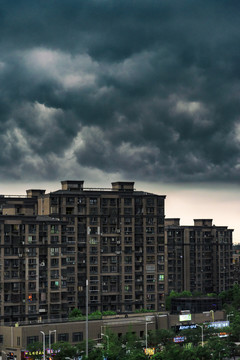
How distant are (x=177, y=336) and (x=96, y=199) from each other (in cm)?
4291

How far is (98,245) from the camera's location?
166 meters

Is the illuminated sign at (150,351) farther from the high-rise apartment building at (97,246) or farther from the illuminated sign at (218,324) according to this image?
the high-rise apartment building at (97,246)

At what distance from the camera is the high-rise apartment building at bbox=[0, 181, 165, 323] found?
145250 millimetres

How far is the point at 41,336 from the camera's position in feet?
400

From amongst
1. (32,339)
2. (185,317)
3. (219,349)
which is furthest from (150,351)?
(185,317)

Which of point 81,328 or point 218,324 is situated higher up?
point 81,328

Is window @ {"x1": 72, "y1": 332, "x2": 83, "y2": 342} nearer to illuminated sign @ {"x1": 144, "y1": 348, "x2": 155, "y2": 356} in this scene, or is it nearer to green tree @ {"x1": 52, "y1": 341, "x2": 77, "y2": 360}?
green tree @ {"x1": 52, "y1": 341, "x2": 77, "y2": 360}

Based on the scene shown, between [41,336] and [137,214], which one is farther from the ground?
[137,214]

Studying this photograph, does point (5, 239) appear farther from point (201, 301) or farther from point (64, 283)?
point (201, 301)

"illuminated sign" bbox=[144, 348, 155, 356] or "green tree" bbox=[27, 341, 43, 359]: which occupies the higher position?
"green tree" bbox=[27, 341, 43, 359]

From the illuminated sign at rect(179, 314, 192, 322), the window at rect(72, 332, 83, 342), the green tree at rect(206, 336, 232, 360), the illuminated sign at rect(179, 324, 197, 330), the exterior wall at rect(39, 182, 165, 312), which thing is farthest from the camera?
the exterior wall at rect(39, 182, 165, 312)

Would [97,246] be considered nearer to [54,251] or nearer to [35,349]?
[54,251]

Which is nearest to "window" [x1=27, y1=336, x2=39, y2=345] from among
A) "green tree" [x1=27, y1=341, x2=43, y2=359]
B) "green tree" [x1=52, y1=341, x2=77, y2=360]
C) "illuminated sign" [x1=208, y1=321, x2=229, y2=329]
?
"green tree" [x1=27, y1=341, x2=43, y2=359]

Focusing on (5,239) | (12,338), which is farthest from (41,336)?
(5,239)
